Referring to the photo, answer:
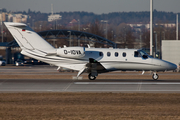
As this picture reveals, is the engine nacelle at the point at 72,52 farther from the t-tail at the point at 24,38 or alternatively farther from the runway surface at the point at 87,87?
the runway surface at the point at 87,87

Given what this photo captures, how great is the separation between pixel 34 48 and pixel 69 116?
1611cm

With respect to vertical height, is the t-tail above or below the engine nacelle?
above

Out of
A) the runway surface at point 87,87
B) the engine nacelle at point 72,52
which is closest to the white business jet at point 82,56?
the engine nacelle at point 72,52

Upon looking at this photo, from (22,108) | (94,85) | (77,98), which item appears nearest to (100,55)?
(94,85)

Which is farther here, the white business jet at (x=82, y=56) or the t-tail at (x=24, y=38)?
the t-tail at (x=24, y=38)

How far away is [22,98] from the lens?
18.4m

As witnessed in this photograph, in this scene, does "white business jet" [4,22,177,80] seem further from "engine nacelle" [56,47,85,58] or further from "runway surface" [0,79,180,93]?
"runway surface" [0,79,180,93]

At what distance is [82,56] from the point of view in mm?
28094

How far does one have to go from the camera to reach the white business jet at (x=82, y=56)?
92.3ft

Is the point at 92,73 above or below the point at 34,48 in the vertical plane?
below

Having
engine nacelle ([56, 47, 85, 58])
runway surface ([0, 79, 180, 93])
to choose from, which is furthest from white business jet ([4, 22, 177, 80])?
runway surface ([0, 79, 180, 93])

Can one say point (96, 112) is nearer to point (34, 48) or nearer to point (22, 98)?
point (22, 98)

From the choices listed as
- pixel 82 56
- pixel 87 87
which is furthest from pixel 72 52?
pixel 87 87

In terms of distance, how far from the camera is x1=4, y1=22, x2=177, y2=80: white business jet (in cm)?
2812
